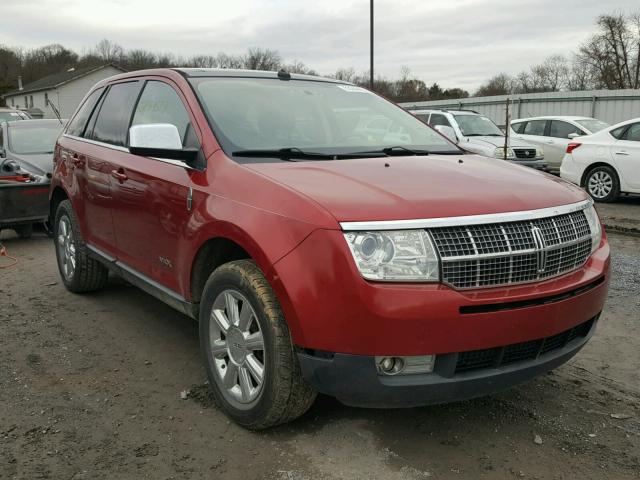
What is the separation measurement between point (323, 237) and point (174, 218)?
1.26 metres

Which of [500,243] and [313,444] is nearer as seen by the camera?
[500,243]

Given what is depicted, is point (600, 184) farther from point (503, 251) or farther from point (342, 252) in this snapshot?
point (342, 252)

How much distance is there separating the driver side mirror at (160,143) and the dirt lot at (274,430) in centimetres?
132

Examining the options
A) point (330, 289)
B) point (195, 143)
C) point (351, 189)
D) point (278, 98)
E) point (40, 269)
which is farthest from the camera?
point (40, 269)

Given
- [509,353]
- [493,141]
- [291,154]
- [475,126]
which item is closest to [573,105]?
[475,126]

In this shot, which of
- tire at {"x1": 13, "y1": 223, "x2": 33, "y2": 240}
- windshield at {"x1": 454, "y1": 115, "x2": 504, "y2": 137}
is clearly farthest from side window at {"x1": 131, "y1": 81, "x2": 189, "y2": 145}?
windshield at {"x1": 454, "y1": 115, "x2": 504, "y2": 137}

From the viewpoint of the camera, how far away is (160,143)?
3354mm

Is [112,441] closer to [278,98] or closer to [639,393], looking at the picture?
[278,98]

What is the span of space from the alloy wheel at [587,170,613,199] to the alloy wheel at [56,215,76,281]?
912 centimetres

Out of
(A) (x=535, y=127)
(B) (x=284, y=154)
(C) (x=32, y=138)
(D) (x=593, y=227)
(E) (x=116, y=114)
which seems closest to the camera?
(D) (x=593, y=227)

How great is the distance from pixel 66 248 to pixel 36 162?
4657 mm

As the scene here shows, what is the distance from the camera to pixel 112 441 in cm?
294

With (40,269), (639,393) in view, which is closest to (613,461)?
(639,393)

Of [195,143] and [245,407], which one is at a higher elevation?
[195,143]
